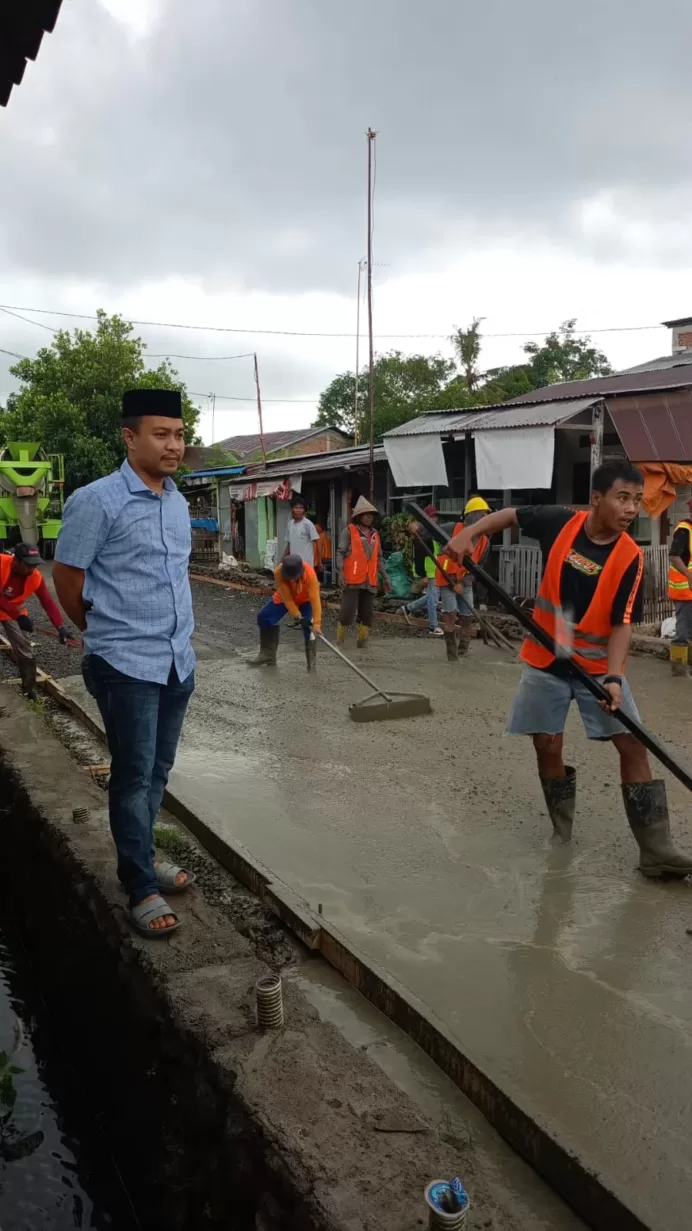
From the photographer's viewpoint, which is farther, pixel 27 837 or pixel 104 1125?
pixel 27 837

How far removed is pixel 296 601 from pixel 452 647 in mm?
1984

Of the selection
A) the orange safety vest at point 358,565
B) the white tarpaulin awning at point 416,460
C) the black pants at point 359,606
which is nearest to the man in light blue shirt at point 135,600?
the orange safety vest at point 358,565

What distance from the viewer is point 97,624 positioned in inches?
119

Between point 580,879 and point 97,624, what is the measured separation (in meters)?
2.43

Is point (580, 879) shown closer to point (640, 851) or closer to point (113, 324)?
point (640, 851)

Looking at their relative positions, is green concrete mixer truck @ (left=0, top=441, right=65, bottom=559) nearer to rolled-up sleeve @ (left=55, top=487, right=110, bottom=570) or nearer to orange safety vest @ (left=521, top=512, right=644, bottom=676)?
orange safety vest @ (left=521, top=512, right=644, bottom=676)

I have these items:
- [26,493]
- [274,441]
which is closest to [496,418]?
[26,493]

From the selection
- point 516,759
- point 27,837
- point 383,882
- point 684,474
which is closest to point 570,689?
point 383,882

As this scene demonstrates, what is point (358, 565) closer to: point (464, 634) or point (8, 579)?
point (464, 634)

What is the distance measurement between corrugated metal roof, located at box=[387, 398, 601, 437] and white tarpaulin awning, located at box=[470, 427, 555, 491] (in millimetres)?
128

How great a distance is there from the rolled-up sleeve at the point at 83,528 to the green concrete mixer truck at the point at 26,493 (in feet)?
55.7

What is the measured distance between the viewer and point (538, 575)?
11586 millimetres

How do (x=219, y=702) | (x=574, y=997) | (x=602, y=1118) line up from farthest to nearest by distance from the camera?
(x=219, y=702) < (x=574, y=997) < (x=602, y=1118)

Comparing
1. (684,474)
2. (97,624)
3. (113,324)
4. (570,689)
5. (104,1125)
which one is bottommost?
(104,1125)
